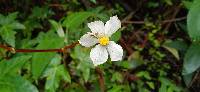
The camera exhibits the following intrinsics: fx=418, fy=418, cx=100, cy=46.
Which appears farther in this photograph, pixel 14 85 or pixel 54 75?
pixel 54 75

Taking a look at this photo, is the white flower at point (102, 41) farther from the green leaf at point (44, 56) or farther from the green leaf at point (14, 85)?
the green leaf at point (44, 56)

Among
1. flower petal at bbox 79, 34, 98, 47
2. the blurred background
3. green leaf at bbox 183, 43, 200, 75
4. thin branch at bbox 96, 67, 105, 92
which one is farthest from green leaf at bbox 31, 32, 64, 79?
green leaf at bbox 183, 43, 200, 75

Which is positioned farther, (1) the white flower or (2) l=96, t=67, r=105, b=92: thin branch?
(2) l=96, t=67, r=105, b=92: thin branch

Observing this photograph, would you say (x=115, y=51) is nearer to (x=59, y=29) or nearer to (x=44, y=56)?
(x=44, y=56)

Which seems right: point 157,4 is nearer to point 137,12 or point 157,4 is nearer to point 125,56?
point 137,12

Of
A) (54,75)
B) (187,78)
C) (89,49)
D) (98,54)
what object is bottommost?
(187,78)

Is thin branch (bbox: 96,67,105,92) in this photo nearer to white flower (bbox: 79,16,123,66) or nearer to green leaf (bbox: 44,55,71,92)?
green leaf (bbox: 44,55,71,92)

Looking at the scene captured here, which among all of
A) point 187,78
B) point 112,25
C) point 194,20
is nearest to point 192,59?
point 187,78

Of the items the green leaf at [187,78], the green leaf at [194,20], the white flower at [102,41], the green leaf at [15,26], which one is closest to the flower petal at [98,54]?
the white flower at [102,41]
